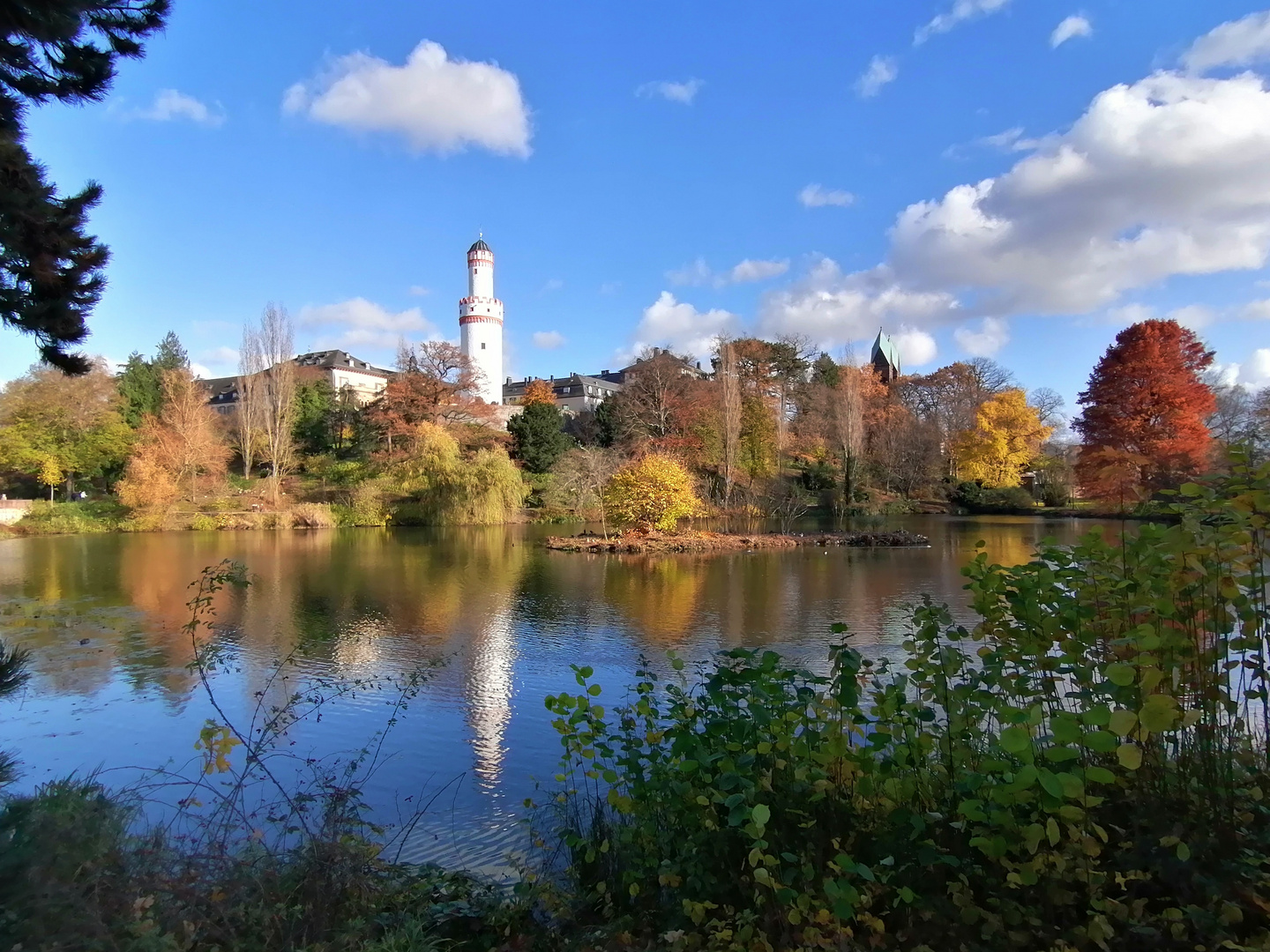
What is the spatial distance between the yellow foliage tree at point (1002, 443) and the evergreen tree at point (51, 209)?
4072 cm

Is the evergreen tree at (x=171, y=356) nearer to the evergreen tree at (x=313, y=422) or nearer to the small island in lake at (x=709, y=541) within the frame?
the evergreen tree at (x=313, y=422)

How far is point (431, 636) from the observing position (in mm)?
9578

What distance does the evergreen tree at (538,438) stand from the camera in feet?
127

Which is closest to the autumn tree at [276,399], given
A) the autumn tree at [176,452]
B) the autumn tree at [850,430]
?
the autumn tree at [176,452]

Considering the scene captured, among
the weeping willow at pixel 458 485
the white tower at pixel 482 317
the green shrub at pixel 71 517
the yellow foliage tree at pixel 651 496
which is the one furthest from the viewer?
the white tower at pixel 482 317

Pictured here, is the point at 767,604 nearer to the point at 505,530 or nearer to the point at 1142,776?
the point at 1142,776

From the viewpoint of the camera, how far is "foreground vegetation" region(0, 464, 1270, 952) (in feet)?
7.19

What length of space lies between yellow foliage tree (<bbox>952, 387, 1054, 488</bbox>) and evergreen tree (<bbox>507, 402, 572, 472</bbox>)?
21.1 meters

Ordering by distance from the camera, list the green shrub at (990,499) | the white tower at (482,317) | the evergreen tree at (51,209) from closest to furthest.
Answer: the evergreen tree at (51,209), the green shrub at (990,499), the white tower at (482,317)

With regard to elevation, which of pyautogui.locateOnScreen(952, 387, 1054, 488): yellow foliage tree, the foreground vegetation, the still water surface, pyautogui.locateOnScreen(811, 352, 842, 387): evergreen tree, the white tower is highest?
the white tower

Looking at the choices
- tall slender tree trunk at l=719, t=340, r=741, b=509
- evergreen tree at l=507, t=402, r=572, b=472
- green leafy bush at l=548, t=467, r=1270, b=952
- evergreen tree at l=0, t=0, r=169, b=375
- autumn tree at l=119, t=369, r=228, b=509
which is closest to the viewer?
green leafy bush at l=548, t=467, r=1270, b=952

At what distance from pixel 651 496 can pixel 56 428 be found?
29887 millimetres

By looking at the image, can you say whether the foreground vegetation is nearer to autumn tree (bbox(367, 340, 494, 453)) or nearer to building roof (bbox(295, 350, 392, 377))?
autumn tree (bbox(367, 340, 494, 453))

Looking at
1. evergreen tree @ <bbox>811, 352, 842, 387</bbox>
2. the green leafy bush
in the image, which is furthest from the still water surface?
evergreen tree @ <bbox>811, 352, 842, 387</bbox>
